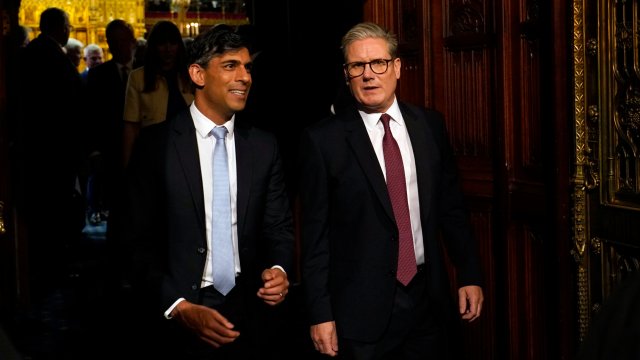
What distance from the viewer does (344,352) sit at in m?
3.71

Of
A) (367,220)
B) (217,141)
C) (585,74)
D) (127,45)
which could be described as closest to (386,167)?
(367,220)

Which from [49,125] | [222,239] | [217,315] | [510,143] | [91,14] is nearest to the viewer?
[217,315]

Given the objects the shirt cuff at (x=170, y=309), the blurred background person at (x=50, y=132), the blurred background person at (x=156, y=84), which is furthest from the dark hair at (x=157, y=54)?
the shirt cuff at (x=170, y=309)

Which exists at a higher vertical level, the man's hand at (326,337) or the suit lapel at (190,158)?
the suit lapel at (190,158)

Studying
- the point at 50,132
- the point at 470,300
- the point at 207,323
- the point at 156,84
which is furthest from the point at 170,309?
the point at 50,132

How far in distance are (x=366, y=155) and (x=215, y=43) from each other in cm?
66

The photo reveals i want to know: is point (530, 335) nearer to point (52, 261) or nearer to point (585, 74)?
point (585, 74)

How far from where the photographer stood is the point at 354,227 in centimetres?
367

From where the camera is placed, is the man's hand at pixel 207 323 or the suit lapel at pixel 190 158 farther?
the suit lapel at pixel 190 158

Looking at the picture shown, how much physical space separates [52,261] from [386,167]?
5.83 metres

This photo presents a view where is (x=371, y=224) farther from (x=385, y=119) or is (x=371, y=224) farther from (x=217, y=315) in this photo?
(x=217, y=315)

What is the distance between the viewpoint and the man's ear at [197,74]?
3.69 m

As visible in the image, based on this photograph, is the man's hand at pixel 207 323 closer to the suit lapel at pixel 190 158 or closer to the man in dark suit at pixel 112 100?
the suit lapel at pixel 190 158

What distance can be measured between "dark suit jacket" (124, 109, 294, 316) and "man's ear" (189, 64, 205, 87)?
12cm
